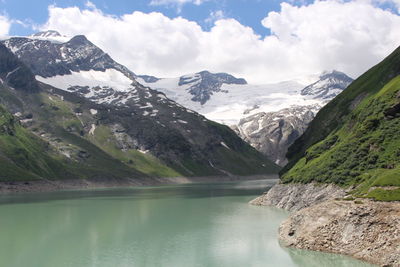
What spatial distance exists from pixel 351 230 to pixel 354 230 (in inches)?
18.2

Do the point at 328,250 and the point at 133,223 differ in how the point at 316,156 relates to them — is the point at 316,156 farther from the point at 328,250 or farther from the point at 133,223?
the point at 328,250

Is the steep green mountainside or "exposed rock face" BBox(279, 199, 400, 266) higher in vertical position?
the steep green mountainside

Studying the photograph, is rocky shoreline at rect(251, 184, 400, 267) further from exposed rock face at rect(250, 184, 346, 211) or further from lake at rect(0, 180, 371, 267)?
exposed rock face at rect(250, 184, 346, 211)

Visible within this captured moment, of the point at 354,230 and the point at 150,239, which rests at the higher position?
the point at 354,230

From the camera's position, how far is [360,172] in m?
94.3

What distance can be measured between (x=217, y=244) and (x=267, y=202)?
201ft

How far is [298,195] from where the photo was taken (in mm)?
116375

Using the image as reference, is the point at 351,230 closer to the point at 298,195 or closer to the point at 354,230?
the point at 354,230

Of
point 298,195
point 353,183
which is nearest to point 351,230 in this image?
point 353,183

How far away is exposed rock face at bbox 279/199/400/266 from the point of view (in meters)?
53.8

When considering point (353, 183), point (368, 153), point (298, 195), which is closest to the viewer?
point (353, 183)

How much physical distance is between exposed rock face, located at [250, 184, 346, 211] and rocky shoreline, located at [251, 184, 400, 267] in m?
27.7

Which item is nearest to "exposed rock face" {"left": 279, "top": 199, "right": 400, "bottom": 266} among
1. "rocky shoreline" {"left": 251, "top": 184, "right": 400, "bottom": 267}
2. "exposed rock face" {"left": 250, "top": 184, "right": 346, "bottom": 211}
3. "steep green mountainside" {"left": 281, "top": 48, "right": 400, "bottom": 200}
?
"rocky shoreline" {"left": 251, "top": 184, "right": 400, "bottom": 267}

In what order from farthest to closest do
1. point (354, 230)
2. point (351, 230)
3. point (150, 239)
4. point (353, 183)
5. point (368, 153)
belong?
1. point (368, 153)
2. point (353, 183)
3. point (150, 239)
4. point (351, 230)
5. point (354, 230)
